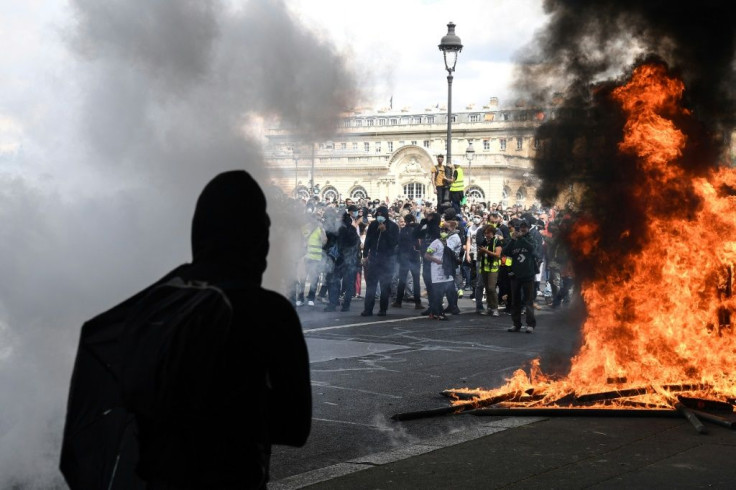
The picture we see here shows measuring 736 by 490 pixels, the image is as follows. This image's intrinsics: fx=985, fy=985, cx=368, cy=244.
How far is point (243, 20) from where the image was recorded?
7242 mm

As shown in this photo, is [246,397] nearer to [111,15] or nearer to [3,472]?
[3,472]

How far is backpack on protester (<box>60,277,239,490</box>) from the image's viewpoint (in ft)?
9.07

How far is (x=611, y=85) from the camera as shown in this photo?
9.99 meters

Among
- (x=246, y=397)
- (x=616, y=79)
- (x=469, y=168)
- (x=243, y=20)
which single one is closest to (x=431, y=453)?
(x=243, y=20)

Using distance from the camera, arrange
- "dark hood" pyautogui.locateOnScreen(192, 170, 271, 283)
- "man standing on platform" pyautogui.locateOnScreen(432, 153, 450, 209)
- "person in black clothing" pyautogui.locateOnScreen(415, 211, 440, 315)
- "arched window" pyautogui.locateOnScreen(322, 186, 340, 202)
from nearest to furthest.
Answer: "dark hood" pyautogui.locateOnScreen(192, 170, 271, 283), "arched window" pyautogui.locateOnScreen(322, 186, 340, 202), "person in black clothing" pyautogui.locateOnScreen(415, 211, 440, 315), "man standing on platform" pyautogui.locateOnScreen(432, 153, 450, 209)

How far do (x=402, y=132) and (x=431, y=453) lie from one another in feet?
53.5

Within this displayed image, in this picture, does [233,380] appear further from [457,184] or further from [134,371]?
[457,184]

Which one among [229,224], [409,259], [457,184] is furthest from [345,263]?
[229,224]

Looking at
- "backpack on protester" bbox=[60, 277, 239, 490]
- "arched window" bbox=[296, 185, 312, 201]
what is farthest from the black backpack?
"arched window" bbox=[296, 185, 312, 201]

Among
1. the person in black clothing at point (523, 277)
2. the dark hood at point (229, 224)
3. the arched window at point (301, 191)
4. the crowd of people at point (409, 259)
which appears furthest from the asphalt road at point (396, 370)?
the dark hood at point (229, 224)

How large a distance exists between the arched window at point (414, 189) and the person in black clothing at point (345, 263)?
1966 cm

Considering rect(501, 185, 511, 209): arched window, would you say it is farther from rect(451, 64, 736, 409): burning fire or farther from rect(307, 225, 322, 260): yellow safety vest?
rect(451, 64, 736, 409): burning fire

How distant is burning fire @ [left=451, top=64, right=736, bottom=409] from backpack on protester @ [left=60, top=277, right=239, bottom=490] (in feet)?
20.1

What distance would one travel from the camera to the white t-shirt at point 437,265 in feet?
56.4
